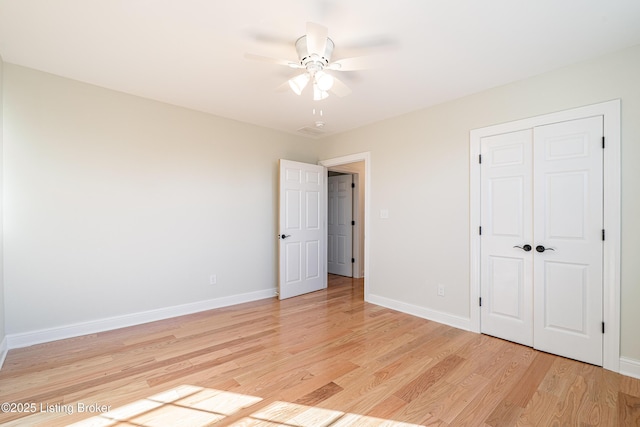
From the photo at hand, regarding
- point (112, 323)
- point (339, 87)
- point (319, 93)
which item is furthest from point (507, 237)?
point (112, 323)

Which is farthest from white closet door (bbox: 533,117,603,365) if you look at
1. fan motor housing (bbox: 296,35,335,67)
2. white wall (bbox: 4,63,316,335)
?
white wall (bbox: 4,63,316,335)

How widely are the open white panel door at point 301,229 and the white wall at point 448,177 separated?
2.28 ft

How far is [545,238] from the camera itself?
8.80 ft

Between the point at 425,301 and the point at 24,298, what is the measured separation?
423 centimetres

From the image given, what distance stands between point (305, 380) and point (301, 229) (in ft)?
8.64

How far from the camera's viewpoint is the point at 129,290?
3254 millimetres

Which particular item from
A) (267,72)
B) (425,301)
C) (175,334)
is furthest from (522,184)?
(175,334)

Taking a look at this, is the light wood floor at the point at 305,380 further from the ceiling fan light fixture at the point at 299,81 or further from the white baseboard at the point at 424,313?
the ceiling fan light fixture at the point at 299,81

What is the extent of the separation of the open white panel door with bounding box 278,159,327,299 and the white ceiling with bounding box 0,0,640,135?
63.1 inches

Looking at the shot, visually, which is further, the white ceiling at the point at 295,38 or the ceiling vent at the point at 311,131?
the ceiling vent at the point at 311,131

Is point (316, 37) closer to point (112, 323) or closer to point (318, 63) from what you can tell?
point (318, 63)

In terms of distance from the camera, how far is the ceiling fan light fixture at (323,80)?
2234 millimetres

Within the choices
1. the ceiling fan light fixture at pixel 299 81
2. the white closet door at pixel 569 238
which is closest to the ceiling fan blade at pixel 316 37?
the ceiling fan light fixture at pixel 299 81

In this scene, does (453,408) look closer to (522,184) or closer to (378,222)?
(522,184)
